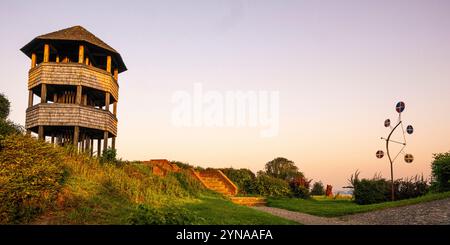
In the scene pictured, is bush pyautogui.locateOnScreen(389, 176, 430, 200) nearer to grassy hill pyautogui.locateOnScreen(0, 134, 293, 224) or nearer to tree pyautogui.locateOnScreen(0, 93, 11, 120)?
grassy hill pyautogui.locateOnScreen(0, 134, 293, 224)

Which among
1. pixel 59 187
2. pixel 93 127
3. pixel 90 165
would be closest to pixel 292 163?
pixel 93 127

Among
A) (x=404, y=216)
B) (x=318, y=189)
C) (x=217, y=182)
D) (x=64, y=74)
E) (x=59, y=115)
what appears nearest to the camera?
(x=404, y=216)

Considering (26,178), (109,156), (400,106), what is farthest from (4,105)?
(400,106)

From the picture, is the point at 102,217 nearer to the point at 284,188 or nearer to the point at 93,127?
the point at 93,127

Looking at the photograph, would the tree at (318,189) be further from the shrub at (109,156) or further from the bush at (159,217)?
the bush at (159,217)

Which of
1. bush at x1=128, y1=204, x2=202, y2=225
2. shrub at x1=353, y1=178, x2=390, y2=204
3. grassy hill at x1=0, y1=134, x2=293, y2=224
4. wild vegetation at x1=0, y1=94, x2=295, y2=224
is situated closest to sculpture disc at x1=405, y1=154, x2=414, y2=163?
shrub at x1=353, y1=178, x2=390, y2=204

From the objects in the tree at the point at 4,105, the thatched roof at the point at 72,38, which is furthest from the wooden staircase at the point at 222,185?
the tree at the point at 4,105

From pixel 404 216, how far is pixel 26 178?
12.3 meters

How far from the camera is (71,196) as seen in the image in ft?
37.6

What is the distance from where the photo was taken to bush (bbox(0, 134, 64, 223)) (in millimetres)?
9875

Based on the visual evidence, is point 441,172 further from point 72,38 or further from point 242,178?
point 72,38

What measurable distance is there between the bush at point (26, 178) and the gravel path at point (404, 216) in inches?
330

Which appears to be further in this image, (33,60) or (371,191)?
(33,60)
